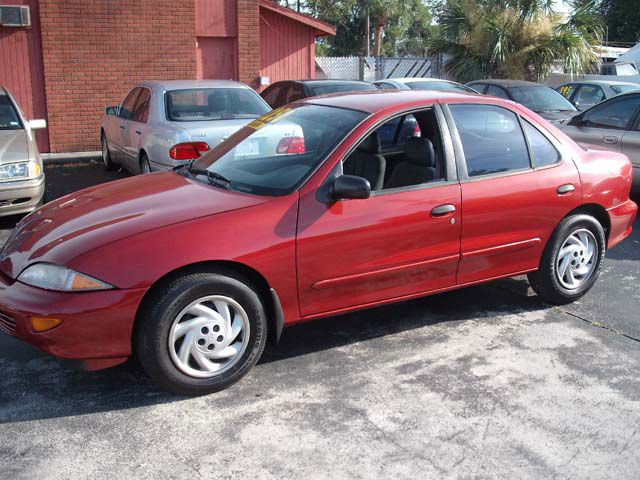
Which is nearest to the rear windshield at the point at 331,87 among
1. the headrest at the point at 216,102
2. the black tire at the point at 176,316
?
the headrest at the point at 216,102

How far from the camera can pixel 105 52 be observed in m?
14.1

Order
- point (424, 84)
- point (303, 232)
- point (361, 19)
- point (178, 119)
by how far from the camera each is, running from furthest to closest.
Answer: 1. point (361, 19)
2. point (424, 84)
3. point (178, 119)
4. point (303, 232)

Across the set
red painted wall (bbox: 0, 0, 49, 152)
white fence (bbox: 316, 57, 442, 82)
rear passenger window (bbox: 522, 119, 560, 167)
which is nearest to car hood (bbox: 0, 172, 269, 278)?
rear passenger window (bbox: 522, 119, 560, 167)

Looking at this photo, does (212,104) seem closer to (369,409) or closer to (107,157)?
(107,157)

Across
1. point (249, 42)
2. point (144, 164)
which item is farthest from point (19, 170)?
point (249, 42)

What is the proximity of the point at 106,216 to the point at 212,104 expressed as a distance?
199 inches

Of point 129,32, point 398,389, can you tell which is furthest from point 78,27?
point 398,389

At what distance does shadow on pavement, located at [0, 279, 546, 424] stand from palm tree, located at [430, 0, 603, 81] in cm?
1391

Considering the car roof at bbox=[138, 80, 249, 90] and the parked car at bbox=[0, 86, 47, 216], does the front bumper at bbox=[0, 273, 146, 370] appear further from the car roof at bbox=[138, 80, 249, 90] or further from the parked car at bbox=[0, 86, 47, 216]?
the car roof at bbox=[138, 80, 249, 90]

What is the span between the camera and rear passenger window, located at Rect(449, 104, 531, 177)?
476 cm

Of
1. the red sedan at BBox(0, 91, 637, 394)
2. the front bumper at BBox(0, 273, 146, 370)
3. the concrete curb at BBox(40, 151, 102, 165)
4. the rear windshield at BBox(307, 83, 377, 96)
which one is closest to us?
the front bumper at BBox(0, 273, 146, 370)

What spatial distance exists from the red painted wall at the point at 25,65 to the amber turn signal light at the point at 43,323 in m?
11.1

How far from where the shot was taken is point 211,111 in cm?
877

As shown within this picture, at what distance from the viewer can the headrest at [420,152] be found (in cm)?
465
